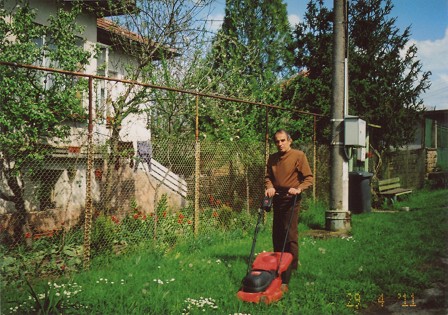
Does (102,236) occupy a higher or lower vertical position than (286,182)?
lower

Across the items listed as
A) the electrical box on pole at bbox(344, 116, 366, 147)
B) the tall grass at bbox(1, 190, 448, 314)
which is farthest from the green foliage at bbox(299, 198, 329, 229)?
the electrical box on pole at bbox(344, 116, 366, 147)

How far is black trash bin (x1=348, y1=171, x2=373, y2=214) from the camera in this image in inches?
477

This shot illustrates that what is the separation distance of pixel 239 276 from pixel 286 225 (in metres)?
0.92

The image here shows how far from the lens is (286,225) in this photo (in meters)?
6.05

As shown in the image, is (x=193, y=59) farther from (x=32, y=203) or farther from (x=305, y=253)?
(x=305, y=253)

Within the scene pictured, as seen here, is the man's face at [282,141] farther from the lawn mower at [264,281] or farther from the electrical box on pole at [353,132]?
the electrical box on pole at [353,132]

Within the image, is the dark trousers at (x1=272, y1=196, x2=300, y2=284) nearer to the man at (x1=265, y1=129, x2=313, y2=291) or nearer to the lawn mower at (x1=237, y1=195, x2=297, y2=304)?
the man at (x1=265, y1=129, x2=313, y2=291)

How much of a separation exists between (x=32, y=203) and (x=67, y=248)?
240cm

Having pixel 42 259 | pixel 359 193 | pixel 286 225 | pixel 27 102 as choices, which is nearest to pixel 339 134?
pixel 359 193

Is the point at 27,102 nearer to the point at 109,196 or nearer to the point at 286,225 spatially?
the point at 109,196

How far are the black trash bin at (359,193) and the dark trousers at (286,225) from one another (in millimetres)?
6562

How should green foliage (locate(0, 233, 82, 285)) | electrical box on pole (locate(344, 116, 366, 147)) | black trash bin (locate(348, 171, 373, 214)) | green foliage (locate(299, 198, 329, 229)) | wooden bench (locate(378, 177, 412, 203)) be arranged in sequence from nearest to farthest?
green foliage (locate(0, 233, 82, 285)) < electrical box on pole (locate(344, 116, 366, 147)) < green foliage (locate(299, 198, 329, 229)) < black trash bin (locate(348, 171, 373, 214)) < wooden bench (locate(378, 177, 412, 203))

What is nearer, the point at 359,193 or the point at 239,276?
the point at 239,276

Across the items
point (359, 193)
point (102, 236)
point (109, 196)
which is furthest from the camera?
point (359, 193)
